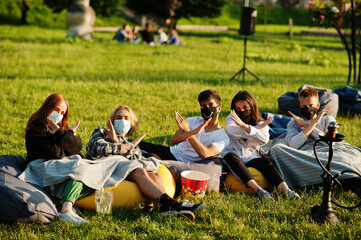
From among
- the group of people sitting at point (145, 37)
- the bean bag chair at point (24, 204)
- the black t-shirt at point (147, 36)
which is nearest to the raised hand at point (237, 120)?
the bean bag chair at point (24, 204)

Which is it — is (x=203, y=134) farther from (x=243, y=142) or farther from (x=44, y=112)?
(x=44, y=112)

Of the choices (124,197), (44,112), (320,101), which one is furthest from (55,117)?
(320,101)

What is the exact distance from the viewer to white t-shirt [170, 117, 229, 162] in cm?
495

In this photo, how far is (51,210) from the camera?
151 inches

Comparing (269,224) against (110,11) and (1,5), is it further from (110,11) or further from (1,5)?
(1,5)

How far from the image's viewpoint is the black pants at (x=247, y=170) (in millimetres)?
4688

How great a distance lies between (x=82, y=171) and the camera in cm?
407

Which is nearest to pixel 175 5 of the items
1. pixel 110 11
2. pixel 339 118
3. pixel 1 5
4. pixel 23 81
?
pixel 110 11

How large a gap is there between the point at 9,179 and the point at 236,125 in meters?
2.69

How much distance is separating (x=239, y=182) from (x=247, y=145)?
0.58m

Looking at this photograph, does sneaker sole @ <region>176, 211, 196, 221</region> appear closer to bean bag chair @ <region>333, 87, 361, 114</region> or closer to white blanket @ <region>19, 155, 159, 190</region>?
white blanket @ <region>19, 155, 159, 190</region>

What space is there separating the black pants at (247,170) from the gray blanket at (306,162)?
6.5 inches

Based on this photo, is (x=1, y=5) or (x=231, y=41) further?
(x=1, y=5)

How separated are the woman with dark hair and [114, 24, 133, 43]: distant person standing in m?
17.6
